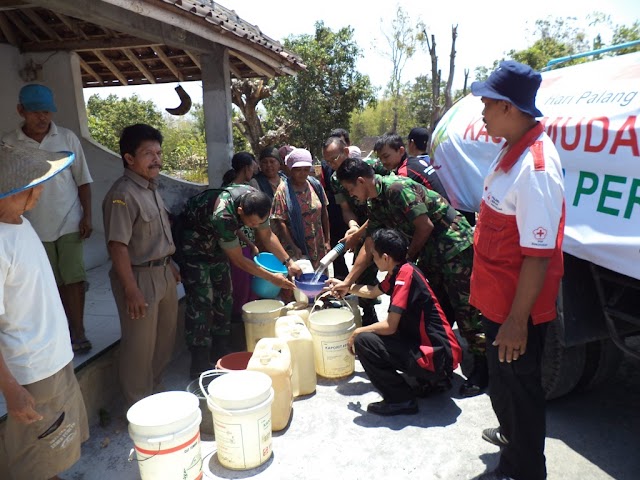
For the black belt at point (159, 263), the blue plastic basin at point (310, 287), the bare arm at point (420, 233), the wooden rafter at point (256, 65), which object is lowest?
the blue plastic basin at point (310, 287)

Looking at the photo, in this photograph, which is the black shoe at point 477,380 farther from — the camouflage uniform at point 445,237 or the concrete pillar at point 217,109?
the concrete pillar at point 217,109

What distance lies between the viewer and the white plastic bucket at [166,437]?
2266mm

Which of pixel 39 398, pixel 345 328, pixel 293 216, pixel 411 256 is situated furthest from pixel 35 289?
pixel 293 216

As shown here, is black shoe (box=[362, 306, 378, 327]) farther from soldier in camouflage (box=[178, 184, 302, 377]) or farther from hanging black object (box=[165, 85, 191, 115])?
hanging black object (box=[165, 85, 191, 115])

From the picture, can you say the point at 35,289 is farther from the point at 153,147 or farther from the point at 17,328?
the point at 153,147

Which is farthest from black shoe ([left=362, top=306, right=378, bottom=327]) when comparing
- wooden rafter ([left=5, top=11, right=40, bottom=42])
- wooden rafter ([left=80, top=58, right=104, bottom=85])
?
wooden rafter ([left=80, top=58, right=104, bottom=85])

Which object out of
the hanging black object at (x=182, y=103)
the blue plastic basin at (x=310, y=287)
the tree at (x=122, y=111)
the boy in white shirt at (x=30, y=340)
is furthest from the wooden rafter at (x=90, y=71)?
the tree at (x=122, y=111)

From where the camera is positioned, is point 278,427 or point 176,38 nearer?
point 278,427

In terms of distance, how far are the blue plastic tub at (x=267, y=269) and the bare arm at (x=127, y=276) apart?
4.00 ft

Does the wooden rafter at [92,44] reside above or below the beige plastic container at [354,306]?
above

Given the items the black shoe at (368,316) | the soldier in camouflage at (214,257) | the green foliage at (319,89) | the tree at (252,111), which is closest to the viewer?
the soldier in camouflage at (214,257)

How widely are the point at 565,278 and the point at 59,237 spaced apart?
3189 mm

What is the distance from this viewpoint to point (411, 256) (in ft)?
11.4

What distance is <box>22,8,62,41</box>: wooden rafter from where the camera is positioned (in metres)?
4.98
